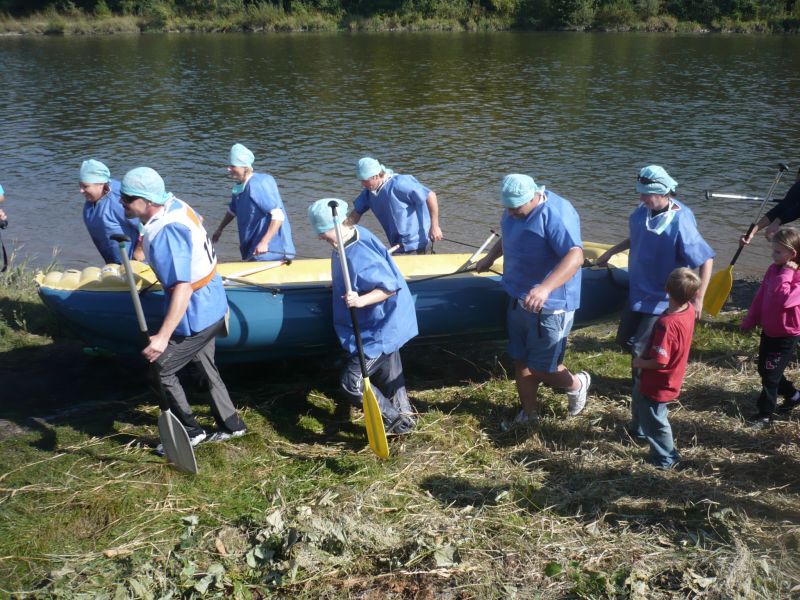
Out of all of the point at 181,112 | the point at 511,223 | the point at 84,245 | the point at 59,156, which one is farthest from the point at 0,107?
the point at 511,223

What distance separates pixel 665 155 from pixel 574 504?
38.7 feet

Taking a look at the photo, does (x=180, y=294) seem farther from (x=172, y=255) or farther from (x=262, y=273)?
(x=262, y=273)

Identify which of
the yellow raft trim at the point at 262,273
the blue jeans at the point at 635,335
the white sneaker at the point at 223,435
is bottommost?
the white sneaker at the point at 223,435

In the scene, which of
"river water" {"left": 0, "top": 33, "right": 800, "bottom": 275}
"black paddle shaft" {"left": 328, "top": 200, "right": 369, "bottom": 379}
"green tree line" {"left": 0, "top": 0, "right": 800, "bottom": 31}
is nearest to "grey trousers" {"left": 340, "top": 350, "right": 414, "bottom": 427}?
"black paddle shaft" {"left": 328, "top": 200, "right": 369, "bottom": 379}

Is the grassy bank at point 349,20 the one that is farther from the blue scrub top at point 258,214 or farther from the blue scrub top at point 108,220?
the blue scrub top at point 108,220

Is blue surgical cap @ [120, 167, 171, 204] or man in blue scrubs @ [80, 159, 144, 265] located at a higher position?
blue surgical cap @ [120, 167, 171, 204]

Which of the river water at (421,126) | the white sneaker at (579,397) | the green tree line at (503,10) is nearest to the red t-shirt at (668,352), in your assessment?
the white sneaker at (579,397)

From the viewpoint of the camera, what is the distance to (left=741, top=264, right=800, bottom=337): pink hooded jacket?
468 centimetres

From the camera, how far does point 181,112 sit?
65.4 ft

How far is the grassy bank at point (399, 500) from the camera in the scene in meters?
3.65

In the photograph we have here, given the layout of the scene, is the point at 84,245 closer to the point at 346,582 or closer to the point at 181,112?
the point at 346,582

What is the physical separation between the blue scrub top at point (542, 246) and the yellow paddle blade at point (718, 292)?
7.23 feet

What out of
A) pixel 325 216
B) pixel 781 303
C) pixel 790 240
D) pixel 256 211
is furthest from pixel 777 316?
pixel 256 211

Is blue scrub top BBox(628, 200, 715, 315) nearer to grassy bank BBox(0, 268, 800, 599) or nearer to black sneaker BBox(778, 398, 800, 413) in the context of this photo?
grassy bank BBox(0, 268, 800, 599)
